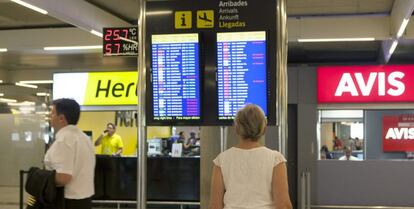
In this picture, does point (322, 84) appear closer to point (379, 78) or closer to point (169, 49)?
point (379, 78)

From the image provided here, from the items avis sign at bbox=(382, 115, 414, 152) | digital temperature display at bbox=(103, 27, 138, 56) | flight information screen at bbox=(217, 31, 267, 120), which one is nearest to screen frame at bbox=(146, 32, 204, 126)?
flight information screen at bbox=(217, 31, 267, 120)

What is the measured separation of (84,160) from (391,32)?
23.1 ft

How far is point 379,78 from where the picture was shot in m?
10.2

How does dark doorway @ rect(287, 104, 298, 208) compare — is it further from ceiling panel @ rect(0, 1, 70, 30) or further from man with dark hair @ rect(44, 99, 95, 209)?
A: man with dark hair @ rect(44, 99, 95, 209)

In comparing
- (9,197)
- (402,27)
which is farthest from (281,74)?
(9,197)

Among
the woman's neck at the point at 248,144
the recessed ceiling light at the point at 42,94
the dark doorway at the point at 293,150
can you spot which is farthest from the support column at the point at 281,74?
the recessed ceiling light at the point at 42,94

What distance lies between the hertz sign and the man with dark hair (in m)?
6.85

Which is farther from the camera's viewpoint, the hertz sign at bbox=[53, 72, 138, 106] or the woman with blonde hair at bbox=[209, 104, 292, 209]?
the hertz sign at bbox=[53, 72, 138, 106]

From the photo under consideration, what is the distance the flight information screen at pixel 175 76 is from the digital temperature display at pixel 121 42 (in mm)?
2637

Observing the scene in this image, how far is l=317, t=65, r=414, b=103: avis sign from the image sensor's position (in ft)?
33.2

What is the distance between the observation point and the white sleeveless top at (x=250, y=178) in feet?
8.48

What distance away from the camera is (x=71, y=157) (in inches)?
129

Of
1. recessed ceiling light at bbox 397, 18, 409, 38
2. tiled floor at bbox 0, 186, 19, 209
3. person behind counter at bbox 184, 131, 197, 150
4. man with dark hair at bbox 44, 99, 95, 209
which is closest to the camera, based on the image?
man with dark hair at bbox 44, 99, 95, 209

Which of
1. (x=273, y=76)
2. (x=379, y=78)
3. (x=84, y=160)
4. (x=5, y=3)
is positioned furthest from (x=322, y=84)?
(x=84, y=160)
